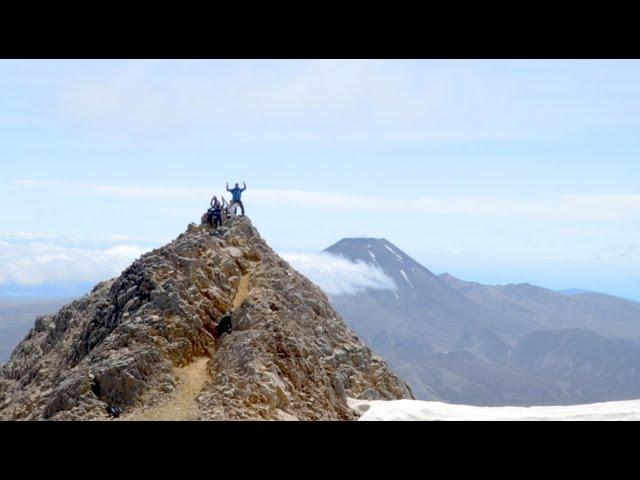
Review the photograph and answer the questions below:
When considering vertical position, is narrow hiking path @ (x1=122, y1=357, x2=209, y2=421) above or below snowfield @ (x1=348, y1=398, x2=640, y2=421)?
below

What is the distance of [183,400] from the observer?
84.8 ft

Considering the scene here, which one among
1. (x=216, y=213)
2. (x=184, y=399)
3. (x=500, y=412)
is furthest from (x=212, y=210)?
(x=500, y=412)

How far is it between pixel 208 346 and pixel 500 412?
12.5 m

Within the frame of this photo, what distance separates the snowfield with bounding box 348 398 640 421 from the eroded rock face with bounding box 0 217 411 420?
9.95 feet

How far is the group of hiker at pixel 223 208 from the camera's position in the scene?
38438 millimetres

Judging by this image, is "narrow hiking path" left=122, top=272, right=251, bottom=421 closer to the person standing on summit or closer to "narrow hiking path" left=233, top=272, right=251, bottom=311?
"narrow hiking path" left=233, top=272, right=251, bottom=311

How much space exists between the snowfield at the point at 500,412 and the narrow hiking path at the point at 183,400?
603 cm

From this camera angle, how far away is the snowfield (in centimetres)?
1767

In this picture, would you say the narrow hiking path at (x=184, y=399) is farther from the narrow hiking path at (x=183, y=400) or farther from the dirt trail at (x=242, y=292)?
the dirt trail at (x=242, y=292)

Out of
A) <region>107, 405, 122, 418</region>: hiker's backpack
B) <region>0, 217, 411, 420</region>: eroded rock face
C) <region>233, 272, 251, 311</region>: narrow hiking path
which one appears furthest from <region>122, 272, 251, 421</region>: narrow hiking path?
<region>233, 272, 251, 311</region>: narrow hiking path

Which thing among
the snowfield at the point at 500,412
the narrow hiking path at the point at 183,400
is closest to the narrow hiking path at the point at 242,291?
the narrow hiking path at the point at 183,400
